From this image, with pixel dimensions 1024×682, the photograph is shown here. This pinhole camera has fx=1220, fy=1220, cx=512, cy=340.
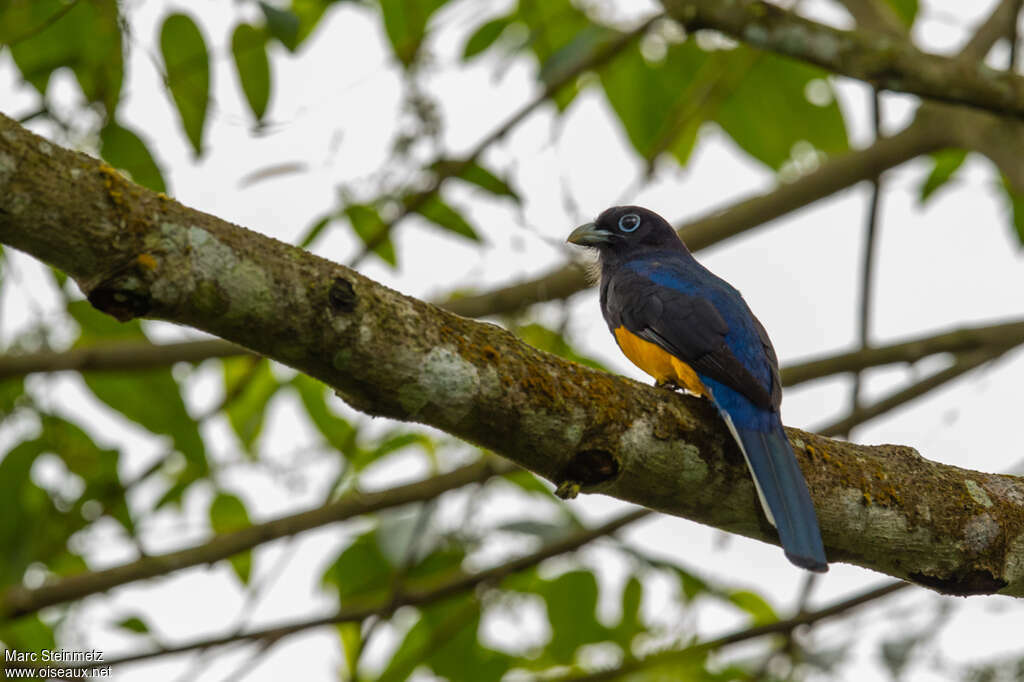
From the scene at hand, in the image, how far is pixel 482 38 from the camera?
4.96 metres

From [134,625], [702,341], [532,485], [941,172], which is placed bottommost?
[134,625]

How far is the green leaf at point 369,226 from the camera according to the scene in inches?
178

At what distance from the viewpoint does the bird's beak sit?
17.1 feet

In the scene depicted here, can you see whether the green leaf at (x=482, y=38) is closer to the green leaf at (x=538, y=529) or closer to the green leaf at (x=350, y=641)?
the green leaf at (x=538, y=529)

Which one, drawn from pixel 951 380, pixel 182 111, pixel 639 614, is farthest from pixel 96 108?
pixel 951 380

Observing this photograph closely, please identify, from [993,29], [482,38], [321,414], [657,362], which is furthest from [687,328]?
[993,29]

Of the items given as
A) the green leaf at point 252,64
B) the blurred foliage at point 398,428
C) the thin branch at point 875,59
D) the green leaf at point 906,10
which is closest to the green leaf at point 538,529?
the blurred foliage at point 398,428

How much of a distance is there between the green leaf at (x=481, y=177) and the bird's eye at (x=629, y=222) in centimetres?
89

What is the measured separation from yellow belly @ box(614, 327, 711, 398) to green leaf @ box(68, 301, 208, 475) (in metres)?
1.56

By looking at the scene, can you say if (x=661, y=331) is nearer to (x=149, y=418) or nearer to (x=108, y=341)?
(x=149, y=418)

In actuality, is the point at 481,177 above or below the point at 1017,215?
Result: below

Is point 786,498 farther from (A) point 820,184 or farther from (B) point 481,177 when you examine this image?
(A) point 820,184

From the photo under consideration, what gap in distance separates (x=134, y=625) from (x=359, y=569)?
34.5 inches

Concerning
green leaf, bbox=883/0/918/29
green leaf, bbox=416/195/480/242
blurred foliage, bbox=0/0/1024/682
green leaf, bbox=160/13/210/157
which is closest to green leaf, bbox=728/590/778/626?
blurred foliage, bbox=0/0/1024/682
